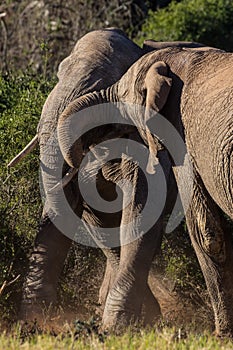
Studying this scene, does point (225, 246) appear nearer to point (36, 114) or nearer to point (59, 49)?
point (36, 114)

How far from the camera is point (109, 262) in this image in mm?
9578

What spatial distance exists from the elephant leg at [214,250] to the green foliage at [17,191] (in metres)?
1.69

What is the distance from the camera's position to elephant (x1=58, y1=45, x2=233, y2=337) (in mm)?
6375

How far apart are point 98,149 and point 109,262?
113 centimetres

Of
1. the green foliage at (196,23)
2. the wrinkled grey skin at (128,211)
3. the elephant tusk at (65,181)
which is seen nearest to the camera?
the wrinkled grey skin at (128,211)

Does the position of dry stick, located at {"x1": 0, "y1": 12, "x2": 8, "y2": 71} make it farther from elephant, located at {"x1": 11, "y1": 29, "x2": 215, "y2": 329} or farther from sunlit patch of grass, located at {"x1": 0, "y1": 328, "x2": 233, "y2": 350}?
sunlit patch of grass, located at {"x1": 0, "y1": 328, "x2": 233, "y2": 350}

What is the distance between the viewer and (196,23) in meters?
15.9

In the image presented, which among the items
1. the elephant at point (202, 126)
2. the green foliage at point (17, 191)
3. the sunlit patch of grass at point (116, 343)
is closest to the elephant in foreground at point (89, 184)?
the green foliage at point (17, 191)

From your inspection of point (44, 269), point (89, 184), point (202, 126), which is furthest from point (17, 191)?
point (202, 126)

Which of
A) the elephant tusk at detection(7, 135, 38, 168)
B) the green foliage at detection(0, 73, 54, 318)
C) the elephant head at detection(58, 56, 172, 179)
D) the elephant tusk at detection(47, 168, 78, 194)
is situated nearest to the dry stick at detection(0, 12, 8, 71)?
the green foliage at detection(0, 73, 54, 318)

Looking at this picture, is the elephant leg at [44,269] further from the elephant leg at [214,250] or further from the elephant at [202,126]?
the elephant leg at [214,250]

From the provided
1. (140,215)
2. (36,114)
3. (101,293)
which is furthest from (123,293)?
(36,114)

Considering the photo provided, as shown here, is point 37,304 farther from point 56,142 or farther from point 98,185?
point 56,142

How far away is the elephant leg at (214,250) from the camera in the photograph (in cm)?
711
